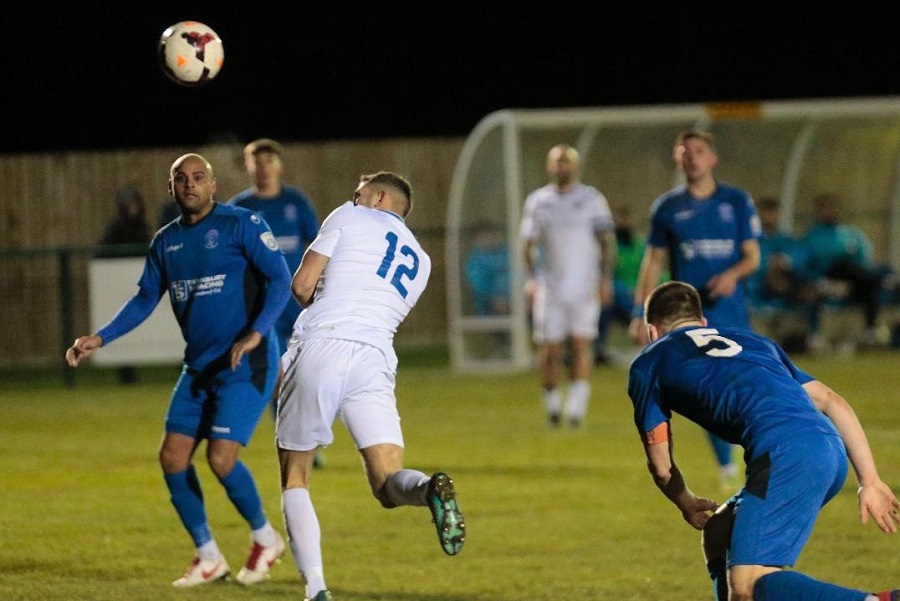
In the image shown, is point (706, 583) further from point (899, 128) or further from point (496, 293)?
point (899, 128)

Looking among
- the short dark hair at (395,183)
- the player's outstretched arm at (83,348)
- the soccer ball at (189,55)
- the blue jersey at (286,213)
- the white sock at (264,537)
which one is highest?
the soccer ball at (189,55)

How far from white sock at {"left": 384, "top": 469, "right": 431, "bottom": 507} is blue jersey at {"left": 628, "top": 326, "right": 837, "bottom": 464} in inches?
42.8

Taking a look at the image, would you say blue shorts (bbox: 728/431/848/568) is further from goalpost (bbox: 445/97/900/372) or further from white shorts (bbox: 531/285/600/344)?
goalpost (bbox: 445/97/900/372)

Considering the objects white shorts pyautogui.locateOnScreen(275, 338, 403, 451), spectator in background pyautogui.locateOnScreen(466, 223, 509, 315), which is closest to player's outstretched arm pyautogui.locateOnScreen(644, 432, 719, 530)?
white shorts pyautogui.locateOnScreen(275, 338, 403, 451)

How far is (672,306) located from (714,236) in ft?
14.7

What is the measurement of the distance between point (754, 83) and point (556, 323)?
2077 centimetres

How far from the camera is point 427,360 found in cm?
2294

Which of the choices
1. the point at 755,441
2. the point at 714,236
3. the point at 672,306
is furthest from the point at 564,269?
the point at 755,441

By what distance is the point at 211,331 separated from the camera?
8.32 metres

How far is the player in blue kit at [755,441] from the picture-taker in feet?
19.9

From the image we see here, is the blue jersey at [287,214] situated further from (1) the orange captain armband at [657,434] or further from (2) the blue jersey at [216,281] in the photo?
(1) the orange captain armband at [657,434]

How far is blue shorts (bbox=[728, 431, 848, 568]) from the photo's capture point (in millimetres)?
6074

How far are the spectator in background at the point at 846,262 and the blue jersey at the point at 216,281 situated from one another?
1358 centimetres

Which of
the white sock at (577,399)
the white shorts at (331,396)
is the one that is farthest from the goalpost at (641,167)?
the white shorts at (331,396)
